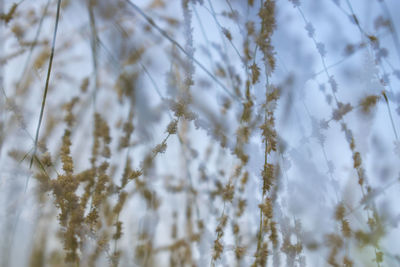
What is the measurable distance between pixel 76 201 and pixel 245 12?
0.53m

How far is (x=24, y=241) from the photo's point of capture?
554 millimetres

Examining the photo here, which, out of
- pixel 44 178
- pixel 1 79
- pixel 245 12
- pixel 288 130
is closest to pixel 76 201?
pixel 44 178

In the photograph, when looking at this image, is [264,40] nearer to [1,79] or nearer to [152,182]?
[152,182]

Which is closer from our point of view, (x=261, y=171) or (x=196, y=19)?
(x=261, y=171)

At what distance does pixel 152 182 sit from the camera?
636 mm

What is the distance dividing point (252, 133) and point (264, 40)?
0.19 m

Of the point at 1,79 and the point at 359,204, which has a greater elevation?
the point at 1,79

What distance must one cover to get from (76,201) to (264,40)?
47 centimetres

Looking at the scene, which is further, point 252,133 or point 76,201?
point 252,133

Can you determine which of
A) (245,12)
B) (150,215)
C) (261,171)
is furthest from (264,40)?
(150,215)

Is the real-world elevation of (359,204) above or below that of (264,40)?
below

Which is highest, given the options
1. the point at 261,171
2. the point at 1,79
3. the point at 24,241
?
the point at 1,79

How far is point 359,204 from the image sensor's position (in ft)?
2.04

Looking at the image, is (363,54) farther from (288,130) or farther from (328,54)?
(288,130)
